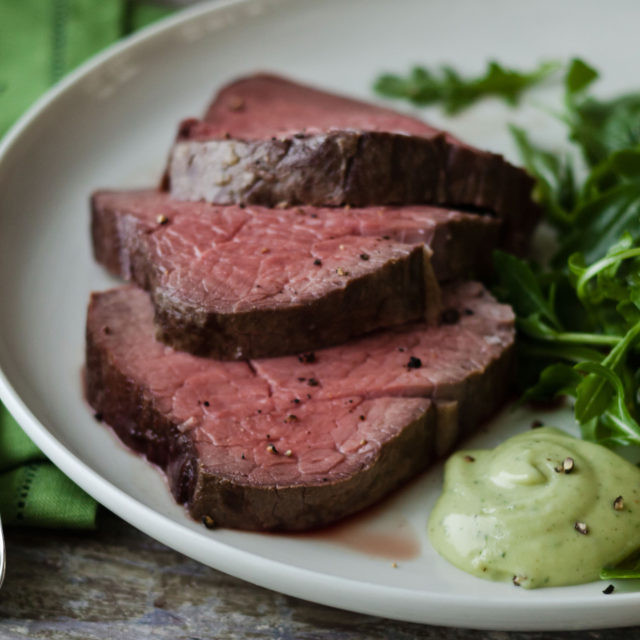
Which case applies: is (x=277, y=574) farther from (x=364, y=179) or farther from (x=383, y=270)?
(x=364, y=179)

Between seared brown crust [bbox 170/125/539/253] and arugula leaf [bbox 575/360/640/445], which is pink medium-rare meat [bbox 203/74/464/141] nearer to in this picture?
seared brown crust [bbox 170/125/539/253]

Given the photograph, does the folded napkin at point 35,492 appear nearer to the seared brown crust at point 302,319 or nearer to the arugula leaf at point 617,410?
the seared brown crust at point 302,319

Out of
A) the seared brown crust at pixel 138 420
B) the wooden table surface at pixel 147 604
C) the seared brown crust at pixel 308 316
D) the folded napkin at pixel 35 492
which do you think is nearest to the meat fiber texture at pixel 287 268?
the seared brown crust at pixel 308 316

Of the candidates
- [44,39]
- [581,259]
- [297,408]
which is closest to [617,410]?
[581,259]

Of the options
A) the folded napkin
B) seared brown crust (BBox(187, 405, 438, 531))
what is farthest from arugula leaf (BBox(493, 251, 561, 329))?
the folded napkin

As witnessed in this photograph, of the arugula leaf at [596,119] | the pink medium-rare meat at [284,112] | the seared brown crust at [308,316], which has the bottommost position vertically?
the seared brown crust at [308,316]

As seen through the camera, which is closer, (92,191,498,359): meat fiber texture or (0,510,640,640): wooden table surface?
(0,510,640,640): wooden table surface
